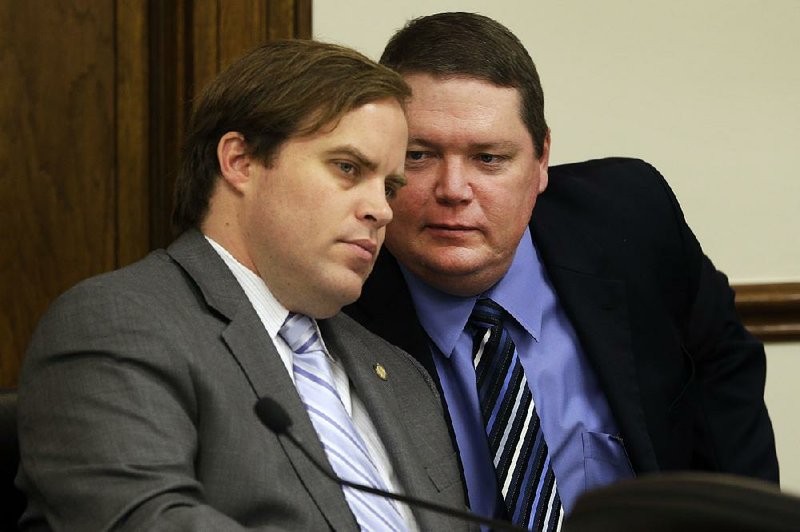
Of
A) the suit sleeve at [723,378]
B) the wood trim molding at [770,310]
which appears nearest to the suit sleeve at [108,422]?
the suit sleeve at [723,378]

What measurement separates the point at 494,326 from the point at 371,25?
817 mm

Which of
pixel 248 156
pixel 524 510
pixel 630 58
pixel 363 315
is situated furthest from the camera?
pixel 630 58

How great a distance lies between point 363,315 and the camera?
220 centimetres

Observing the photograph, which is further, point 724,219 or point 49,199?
point 724,219

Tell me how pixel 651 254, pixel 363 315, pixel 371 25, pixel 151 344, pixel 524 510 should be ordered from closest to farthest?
pixel 151 344
pixel 524 510
pixel 363 315
pixel 651 254
pixel 371 25

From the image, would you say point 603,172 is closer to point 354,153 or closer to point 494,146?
point 494,146

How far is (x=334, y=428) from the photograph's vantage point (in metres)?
1.76

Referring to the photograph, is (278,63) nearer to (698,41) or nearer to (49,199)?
(49,199)

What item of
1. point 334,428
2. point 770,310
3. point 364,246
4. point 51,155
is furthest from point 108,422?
point 770,310

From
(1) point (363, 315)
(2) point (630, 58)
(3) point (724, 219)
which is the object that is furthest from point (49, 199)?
(3) point (724, 219)

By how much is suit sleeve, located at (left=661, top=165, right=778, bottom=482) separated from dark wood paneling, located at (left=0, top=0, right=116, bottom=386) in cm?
112

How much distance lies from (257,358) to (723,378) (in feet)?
3.54

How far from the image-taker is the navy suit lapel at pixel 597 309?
86.7 inches

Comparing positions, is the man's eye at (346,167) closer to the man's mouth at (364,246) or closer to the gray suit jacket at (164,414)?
the man's mouth at (364,246)
